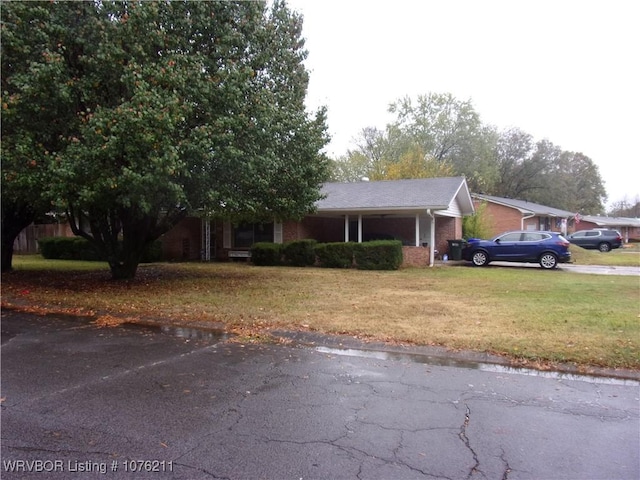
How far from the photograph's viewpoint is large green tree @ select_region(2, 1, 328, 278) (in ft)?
27.4

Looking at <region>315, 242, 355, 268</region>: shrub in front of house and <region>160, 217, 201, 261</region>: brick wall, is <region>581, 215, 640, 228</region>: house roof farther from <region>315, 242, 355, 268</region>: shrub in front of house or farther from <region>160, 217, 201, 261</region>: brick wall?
<region>160, 217, 201, 261</region>: brick wall

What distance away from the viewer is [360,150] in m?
48.5

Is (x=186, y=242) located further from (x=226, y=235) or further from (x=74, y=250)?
(x=74, y=250)

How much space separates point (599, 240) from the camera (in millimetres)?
Answer: 32094

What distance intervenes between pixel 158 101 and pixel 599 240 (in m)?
33.2

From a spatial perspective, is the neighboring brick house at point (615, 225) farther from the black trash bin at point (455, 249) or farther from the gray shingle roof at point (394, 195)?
the gray shingle roof at point (394, 195)

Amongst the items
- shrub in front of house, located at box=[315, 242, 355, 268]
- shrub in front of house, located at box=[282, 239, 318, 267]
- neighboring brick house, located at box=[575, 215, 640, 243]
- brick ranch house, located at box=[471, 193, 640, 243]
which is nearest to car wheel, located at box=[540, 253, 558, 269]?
shrub in front of house, located at box=[315, 242, 355, 268]

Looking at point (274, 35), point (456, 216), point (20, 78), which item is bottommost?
point (456, 216)

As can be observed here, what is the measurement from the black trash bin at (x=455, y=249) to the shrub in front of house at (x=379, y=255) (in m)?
4.70

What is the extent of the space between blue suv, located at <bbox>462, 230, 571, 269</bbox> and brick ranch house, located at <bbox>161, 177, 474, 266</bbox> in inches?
86.6

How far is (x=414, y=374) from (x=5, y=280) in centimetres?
1312

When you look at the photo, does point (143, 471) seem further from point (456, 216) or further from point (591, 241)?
point (591, 241)

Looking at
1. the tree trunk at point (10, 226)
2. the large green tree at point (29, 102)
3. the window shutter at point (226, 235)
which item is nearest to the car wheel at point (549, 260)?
the window shutter at point (226, 235)

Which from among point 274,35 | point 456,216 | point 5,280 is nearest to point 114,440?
point 274,35
